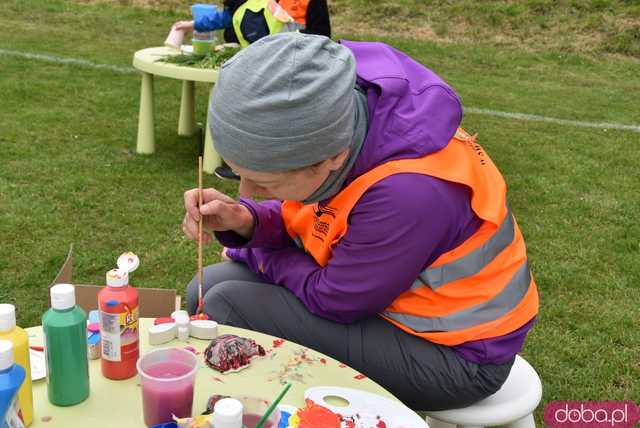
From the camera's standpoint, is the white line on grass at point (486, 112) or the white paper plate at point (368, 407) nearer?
the white paper plate at point (368, 407)

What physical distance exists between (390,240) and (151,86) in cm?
356

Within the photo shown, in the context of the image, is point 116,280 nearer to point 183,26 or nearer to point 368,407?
point 368,407

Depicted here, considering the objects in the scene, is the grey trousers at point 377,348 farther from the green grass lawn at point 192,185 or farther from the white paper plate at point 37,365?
the green grass lawn at point 192,185

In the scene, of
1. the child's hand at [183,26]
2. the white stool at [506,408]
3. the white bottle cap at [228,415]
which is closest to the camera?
the white bottle cap at [228,415]

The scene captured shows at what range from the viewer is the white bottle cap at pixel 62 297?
4.05 ft

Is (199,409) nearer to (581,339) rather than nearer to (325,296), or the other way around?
(325,296)

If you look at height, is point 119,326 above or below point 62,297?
below

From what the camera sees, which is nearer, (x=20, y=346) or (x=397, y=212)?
(x=20, y=346)

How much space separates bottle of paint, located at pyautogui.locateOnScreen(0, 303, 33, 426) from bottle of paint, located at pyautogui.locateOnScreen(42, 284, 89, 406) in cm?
5

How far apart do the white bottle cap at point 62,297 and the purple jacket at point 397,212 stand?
607 millimetres

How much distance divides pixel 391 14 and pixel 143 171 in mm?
7013

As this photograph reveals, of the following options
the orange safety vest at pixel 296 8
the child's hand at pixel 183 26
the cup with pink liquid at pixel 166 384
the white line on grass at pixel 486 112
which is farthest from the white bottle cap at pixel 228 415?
the white line on grass at pixel 486 112

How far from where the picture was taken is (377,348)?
1700 millimetres

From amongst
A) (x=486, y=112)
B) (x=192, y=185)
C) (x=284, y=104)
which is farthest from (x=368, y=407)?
(x=486, y=112)
